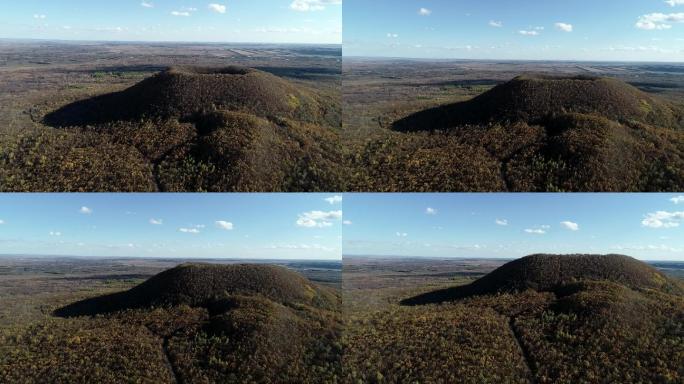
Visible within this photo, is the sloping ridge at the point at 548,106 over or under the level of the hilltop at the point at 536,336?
over

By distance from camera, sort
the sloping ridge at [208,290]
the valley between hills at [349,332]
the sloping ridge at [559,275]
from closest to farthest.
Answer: the valley between hills at [349,332] → the sloping ridge at [208,290] → the sloping ridge at [559,275]

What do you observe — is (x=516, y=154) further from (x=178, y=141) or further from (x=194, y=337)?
(x=194, y=337)

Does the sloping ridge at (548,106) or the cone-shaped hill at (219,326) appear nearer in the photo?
the cone-shaped hill at (219,326)

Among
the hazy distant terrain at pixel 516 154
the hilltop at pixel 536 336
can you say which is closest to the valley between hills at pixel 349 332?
the hilltop at pixel 536 336

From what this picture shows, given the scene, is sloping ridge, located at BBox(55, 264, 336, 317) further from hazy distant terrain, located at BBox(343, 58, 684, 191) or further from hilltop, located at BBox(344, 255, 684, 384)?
hazy distant terrain, located at BBox(343, 58, 684, 191)

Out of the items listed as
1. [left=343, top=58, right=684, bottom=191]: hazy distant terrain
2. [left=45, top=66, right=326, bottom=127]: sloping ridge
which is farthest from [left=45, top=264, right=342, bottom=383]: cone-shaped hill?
[left=45, top=66, right=326, bottom=127]: sloping ridge

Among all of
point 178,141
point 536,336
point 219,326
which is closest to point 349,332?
point 219,326

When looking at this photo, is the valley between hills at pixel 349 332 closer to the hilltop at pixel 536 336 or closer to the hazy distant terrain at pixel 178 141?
the hilltop at pixel 536 336
